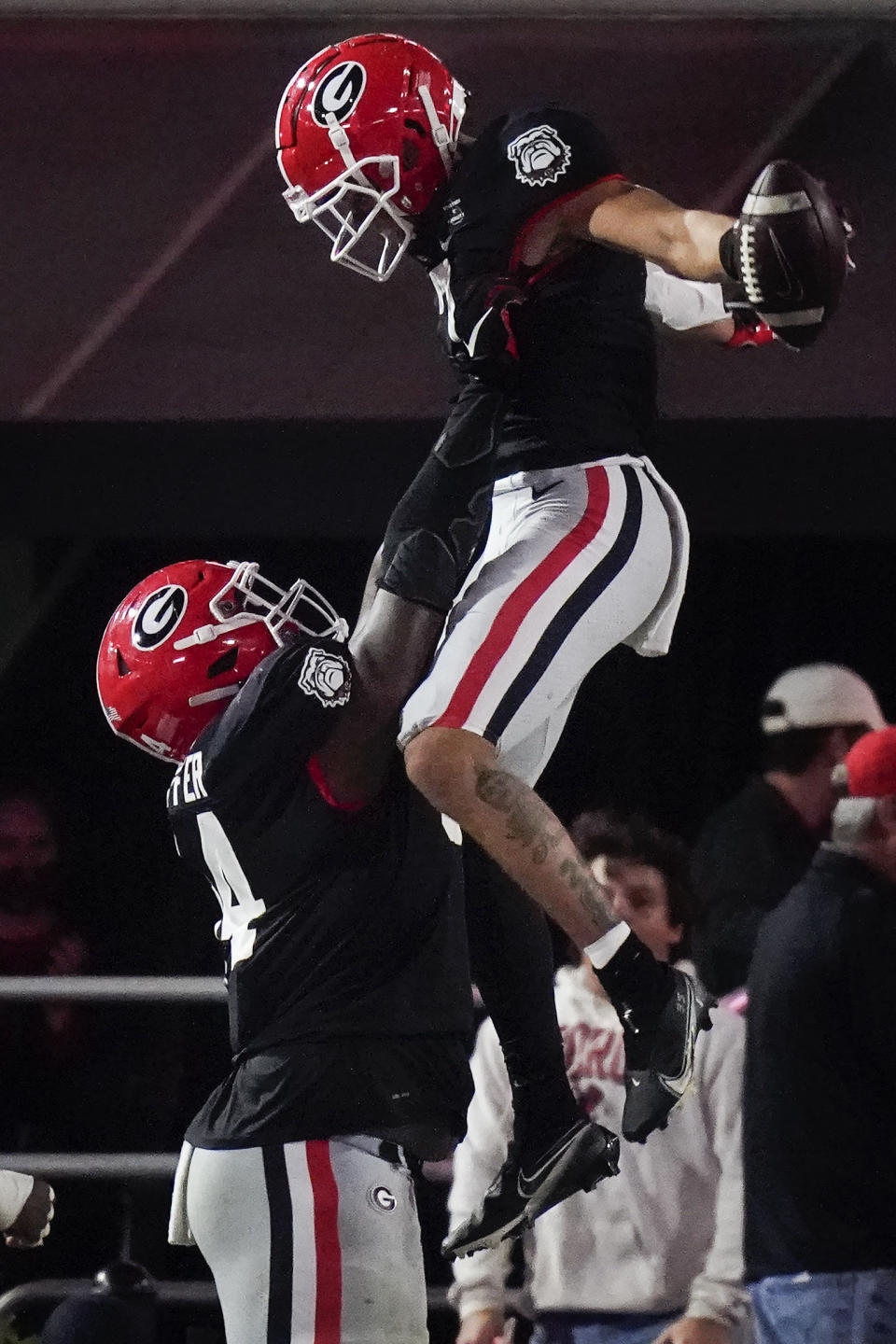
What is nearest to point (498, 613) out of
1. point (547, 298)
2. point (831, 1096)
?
point (547, 298)

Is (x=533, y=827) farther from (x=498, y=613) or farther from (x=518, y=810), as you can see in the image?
(x=498, y=613)

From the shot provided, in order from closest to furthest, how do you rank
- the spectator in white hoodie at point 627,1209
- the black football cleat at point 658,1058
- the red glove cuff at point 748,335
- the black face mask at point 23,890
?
the black football cleat at point 658,1058
the red glove cuff at point 748,335
the spectator in white hoodie at point 627,1209
the black face mask at point 23,890

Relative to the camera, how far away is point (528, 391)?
2.74 meters

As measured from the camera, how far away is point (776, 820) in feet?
13.8

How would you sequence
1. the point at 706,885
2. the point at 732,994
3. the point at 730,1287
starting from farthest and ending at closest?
the point at 706,885
the point at 732,994
the point at 730,1287

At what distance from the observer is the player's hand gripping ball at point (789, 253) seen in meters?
2.17

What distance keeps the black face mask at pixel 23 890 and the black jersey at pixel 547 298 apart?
2.34m

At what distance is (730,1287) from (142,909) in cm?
226

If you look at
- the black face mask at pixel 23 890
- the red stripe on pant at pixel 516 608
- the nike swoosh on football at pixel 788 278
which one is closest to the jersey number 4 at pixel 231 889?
the red stripe on pant at pixel 516 608

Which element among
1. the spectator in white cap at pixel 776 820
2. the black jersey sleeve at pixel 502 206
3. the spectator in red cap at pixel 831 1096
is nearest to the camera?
the black jersey sleeve at pixel 502 206

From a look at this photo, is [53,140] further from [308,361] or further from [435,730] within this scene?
[435,730]

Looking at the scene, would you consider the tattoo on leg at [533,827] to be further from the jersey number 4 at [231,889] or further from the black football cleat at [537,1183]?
the jersey number 4 at [231,889]

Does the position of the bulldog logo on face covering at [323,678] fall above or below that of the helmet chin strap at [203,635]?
below

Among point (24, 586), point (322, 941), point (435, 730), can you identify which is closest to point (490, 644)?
point (435, 730)
